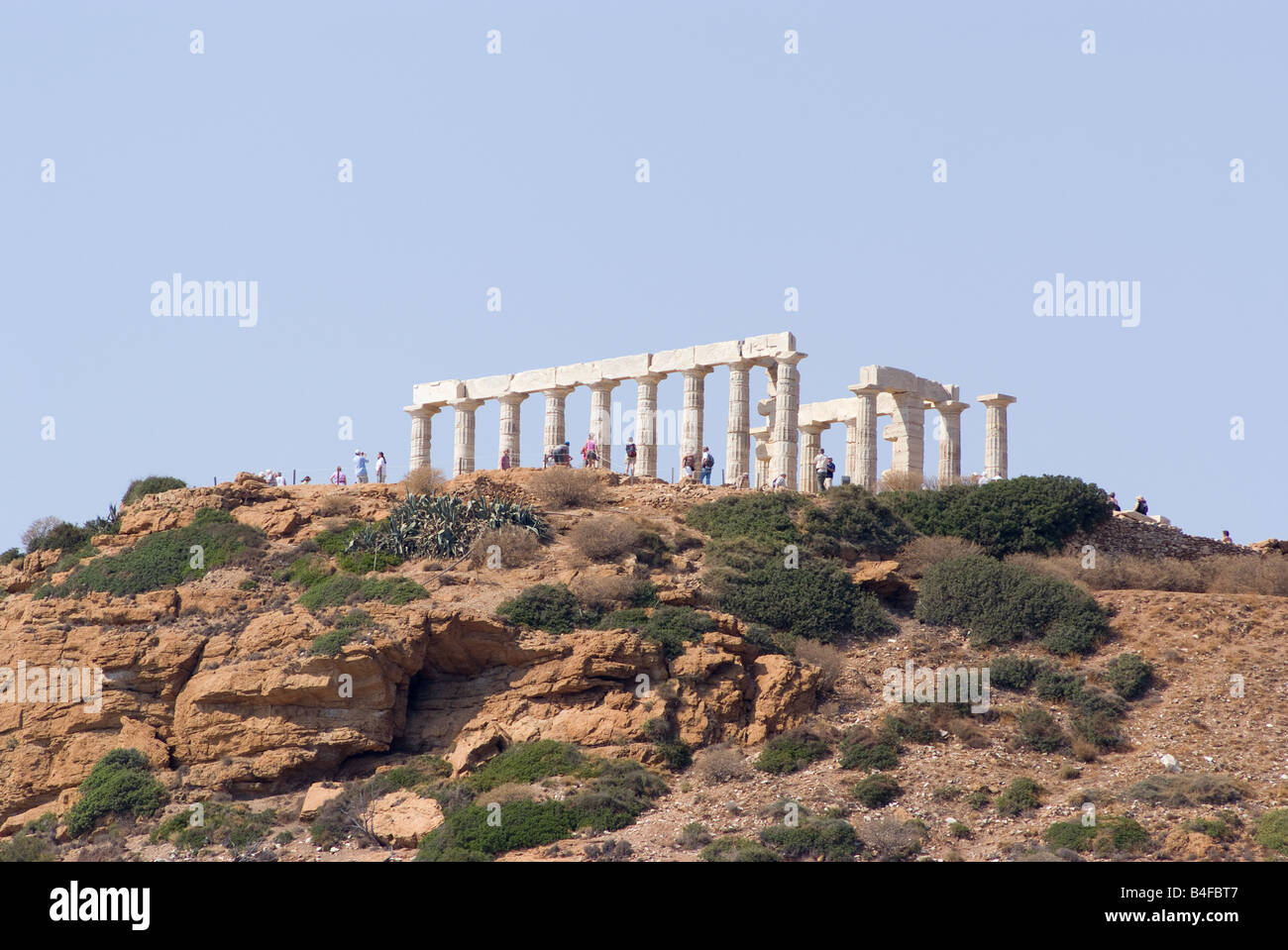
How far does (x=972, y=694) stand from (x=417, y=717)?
417 inches

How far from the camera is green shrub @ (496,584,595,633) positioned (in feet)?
107

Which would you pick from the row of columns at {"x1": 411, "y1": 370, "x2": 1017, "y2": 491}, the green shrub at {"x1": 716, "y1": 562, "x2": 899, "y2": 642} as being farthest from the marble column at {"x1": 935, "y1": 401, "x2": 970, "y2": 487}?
the green shrub at {"x1": 716, "y1": 562, "x2": 899, "y2": 642}

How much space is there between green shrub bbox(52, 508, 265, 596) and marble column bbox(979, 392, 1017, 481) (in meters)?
22.1

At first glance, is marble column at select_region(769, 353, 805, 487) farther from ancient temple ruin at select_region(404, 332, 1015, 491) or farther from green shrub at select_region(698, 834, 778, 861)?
green shrub at select_region(698, 834, 778, 861)

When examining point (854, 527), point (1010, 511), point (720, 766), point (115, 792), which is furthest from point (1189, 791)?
point (115, 792)

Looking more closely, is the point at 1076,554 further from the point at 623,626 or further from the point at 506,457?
the point at 506,457

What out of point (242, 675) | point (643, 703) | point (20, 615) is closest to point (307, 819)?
point (242, 675)

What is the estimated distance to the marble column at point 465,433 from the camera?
52.1m

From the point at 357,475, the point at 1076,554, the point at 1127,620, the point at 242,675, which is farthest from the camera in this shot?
the point at 357,475

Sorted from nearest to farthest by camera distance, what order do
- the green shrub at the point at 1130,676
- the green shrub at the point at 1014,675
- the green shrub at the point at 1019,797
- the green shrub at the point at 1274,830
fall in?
the green shrub at the point at 1274,830 → the green shrub at the point at 1019,797 → the green shrub at the point at 1130,676 → the green shrub at the point at 1014,675

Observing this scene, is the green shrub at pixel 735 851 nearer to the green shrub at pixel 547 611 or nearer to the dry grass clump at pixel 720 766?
the dry grass clump at pixel 720 766

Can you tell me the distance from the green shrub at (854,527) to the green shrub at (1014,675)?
5817mm

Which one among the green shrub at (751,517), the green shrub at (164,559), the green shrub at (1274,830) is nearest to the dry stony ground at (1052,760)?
the green shrub at (1274,830)

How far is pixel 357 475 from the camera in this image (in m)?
47.8
